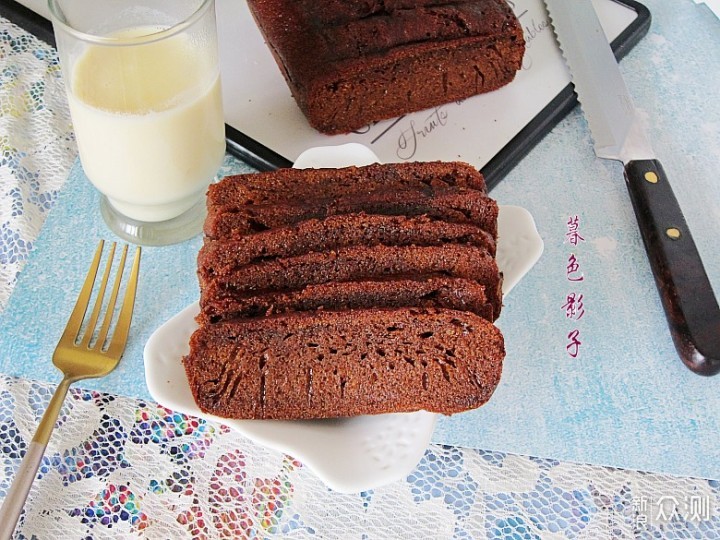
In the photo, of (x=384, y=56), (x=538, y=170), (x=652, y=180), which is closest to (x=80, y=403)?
(x=384, y=56)

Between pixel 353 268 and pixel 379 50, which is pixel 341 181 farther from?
pixel 379 50

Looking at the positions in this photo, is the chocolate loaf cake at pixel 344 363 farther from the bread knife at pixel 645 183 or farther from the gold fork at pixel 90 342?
the bread knife at pixel 645 183

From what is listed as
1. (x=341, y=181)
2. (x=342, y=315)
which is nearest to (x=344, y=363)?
(x=342, y=315)

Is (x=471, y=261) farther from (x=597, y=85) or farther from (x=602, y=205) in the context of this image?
(x=597, y=85)

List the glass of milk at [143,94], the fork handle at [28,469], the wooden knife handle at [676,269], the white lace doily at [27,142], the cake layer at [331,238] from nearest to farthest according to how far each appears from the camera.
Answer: the fork handle at [28,469] < the cake layer at [331,238] < the glass of milk at [143,94] < the wooden knife handle at [676,269] < the white lace doily at [27,142]

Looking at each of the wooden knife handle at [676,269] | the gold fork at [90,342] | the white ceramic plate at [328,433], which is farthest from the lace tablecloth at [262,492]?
the wooden knife handle at [676,269]
